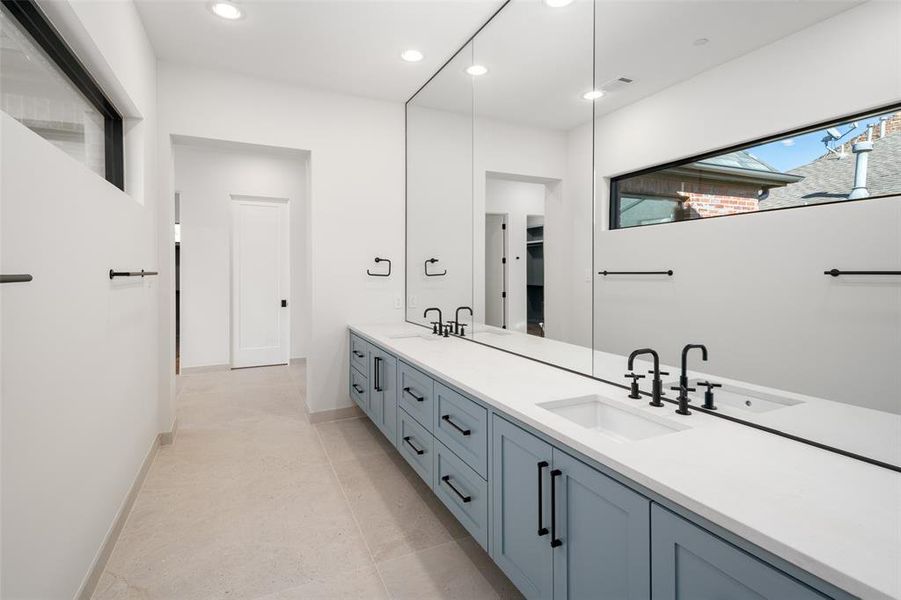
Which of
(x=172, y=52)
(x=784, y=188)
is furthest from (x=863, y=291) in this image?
(x=172, y=52)

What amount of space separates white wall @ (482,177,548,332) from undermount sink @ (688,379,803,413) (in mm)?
1027

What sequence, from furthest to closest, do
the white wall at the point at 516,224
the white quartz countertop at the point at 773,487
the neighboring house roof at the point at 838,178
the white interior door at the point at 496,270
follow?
1. the white interior door at the point at 496,270
2. the white wall at the point at 516,224
3. the neighboring house roof at the point at 838,178
4. the white quartz countertop at the point at 773,487

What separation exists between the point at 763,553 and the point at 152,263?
3.36 metres

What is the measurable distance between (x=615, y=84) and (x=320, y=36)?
6.54ft

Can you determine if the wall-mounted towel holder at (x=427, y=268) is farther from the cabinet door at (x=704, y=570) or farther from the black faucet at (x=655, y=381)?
the cabinet door at (x=704, y=570)

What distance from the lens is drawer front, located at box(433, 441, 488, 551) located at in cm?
170

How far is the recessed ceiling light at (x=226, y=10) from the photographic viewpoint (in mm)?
2557

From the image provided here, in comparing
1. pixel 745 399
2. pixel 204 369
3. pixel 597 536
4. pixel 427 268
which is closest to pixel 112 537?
pixel 597 536

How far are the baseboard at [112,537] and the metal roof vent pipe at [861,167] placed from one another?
2.59 metres

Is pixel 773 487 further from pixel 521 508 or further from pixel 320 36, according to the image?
pixel 320 36

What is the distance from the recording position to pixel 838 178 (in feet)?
3.29

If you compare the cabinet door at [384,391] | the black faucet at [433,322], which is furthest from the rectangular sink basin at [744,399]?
the black faucet at [433,322]

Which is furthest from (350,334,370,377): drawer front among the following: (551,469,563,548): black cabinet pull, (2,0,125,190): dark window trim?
(551,469,563,548): black cabinet pull

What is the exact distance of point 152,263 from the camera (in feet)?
9.69
